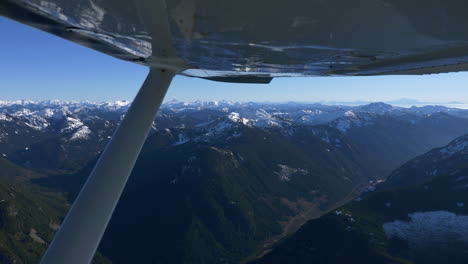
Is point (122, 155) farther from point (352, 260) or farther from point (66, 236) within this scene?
point (352, 260)

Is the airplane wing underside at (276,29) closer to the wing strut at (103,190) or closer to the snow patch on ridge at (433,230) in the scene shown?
the wing strut at (103,190)

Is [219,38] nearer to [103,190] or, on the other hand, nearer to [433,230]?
[103,190]

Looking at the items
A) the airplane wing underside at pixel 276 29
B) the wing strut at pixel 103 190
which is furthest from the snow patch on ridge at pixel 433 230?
the wing strut at pixel 103 190

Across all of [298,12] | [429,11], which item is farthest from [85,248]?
[429,11]

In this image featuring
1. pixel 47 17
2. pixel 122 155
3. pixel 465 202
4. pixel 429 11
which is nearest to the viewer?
pixel 429 11

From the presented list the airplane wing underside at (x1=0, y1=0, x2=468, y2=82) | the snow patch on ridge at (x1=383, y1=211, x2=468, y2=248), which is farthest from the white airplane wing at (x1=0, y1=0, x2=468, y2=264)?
the snow patch on ridge at (x1=383, y1=211, x2=468, y2=248)

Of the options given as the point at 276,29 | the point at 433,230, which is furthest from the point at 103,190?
the point at 433,230
